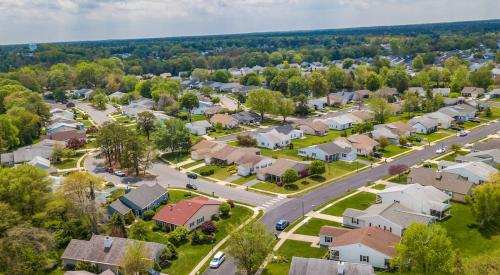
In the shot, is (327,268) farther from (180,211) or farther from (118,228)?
(118,228)

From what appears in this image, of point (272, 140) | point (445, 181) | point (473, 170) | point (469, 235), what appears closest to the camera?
point (469, 235)

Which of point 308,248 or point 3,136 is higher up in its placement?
point 3,136

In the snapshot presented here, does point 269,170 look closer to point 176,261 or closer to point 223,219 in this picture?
point 223,219

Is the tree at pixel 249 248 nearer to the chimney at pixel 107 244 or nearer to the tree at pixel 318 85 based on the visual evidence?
the chimney at pixel 107 244

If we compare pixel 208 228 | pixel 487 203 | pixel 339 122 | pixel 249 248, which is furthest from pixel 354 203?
pixel 339 122

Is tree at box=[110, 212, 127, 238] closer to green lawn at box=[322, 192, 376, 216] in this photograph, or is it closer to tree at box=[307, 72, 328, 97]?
green lawn at box=[322, 192, 376, 216]

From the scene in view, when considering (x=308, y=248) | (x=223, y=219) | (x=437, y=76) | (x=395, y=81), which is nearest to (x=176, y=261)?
(x=223, y=219)

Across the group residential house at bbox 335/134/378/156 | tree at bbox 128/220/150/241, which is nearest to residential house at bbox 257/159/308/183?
residential house at bbox 335/134/378/156
